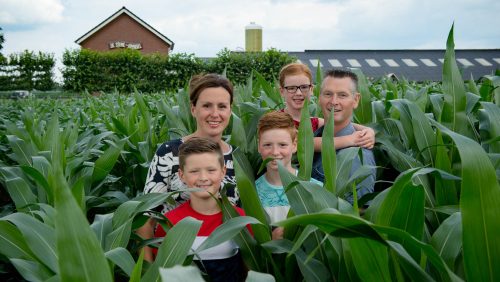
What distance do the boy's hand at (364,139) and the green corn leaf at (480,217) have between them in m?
1.18

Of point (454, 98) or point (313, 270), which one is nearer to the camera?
point (313, 270)

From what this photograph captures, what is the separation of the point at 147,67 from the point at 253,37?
30.1 feet

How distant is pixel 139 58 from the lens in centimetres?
1892

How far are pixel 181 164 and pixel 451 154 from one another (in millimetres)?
939

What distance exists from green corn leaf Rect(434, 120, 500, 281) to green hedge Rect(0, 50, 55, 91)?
84.0 ft

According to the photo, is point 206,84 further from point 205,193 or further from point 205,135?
point 205,193

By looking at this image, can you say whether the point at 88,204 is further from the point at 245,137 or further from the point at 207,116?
the point at 245,137

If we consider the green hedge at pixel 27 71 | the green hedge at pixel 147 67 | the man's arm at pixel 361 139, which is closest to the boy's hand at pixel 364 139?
the man's arm at pixel 361 139

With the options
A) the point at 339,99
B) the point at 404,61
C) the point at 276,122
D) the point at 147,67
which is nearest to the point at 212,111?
the point at 276,122

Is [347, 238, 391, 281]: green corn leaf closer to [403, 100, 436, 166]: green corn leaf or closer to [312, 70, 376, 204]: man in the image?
[403, 100, 436, 166]: green corn leaf

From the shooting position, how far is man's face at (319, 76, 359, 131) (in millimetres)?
2268

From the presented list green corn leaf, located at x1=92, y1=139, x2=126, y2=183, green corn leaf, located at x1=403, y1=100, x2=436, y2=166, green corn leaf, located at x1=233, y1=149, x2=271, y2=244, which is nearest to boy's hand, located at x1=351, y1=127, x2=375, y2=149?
green corn leaf, located at x1=403, y1=100, x2=436, y2=166

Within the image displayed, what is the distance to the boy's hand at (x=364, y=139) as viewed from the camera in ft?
6.72

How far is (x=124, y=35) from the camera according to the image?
31.8 metres
